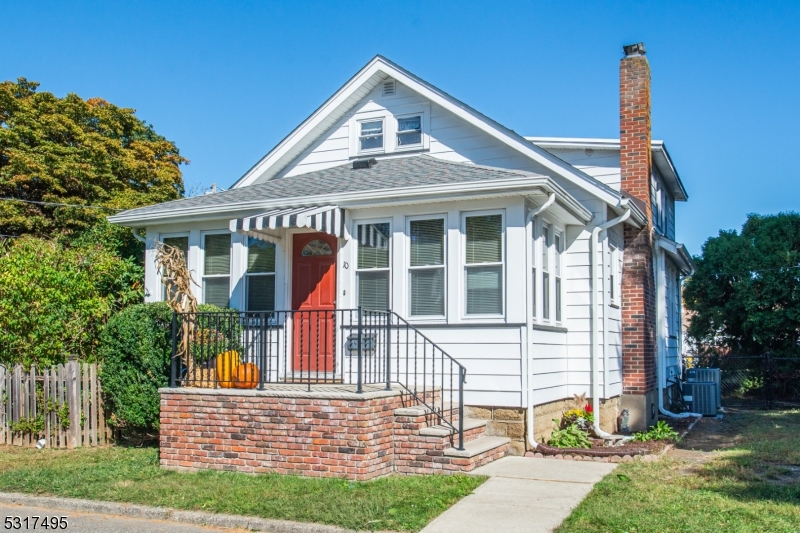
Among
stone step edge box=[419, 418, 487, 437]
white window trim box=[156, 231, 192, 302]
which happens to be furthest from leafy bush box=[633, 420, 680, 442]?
white window trim box=[156, 231, 192, 302]

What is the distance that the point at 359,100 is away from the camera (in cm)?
1379

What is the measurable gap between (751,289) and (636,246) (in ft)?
28.4

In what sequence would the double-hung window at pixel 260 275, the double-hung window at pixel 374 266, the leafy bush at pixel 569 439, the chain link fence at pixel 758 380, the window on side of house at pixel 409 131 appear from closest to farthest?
the leafy bush at pixel 569 439
the double-hung window at pixel 374 266
the double-hung window at pixel 260 275
the window on side of house at pixel 409 131
the chain link fence at pixel 758 380

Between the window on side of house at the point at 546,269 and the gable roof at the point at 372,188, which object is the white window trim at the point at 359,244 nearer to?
the gable roof at the point at 372,188

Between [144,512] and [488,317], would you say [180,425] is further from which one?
[488,317]

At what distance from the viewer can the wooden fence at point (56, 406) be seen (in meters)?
11.2

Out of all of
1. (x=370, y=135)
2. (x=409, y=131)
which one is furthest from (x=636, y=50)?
(x=370, y=135)

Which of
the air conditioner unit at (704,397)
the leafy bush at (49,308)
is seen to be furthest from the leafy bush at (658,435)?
the leafy bush at (49,308)

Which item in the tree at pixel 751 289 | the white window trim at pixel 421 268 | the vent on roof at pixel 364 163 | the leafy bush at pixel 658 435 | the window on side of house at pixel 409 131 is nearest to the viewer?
the white window trim at pixel 421 268

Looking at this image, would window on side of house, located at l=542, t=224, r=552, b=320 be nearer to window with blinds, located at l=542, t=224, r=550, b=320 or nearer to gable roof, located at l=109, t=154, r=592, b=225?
window with blinds, located at l=542, t=224, r=550, b=320

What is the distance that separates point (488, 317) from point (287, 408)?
3.04 meters

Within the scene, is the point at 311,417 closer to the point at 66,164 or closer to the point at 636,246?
the point at 636,246

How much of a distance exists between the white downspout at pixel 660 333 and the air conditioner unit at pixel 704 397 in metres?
0.50

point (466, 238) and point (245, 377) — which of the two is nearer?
point (245, 377)
